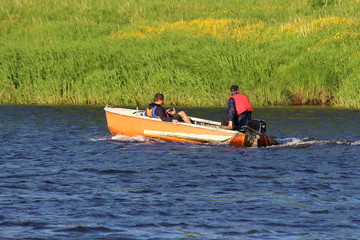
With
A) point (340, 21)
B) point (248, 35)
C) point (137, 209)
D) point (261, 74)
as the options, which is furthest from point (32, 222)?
point (340, 21)

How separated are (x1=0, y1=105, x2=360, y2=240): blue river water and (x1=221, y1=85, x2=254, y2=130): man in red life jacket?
0.69m

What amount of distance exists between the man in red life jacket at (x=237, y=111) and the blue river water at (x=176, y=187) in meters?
0.69

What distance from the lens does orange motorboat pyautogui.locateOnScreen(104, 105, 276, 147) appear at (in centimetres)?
1664

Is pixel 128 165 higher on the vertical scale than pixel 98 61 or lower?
lower

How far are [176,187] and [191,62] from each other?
15265 mm

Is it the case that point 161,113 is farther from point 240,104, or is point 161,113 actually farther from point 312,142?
point 312,142

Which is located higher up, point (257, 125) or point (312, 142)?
point (257, 125)

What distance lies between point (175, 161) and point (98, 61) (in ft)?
44.1

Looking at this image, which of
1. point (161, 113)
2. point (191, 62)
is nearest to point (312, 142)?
point (161, 113)

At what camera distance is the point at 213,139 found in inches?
671

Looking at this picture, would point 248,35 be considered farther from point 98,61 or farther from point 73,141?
point 73,141

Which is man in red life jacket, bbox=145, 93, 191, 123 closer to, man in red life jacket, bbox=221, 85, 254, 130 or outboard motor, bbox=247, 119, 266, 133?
man in red life jacket, bbox=221, 85, 254, 130

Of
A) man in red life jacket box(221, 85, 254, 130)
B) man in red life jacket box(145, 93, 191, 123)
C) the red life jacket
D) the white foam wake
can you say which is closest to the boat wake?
the white foam wake

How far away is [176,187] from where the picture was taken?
11.8 metres
